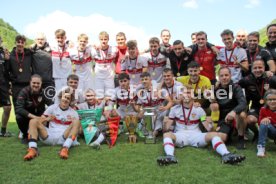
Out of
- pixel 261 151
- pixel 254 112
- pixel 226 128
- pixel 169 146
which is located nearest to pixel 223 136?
pixel 226 128

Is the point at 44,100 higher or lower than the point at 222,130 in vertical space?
higher

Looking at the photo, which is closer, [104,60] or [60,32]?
[60,32]

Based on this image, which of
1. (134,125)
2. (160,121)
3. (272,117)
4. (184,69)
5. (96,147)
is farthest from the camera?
(184,69)

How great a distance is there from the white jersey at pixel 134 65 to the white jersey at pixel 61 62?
51.3 inches

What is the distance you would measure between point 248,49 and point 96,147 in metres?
3.78

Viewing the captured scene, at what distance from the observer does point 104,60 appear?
772cm

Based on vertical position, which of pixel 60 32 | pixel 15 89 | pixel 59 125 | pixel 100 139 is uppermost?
pixel 60 32

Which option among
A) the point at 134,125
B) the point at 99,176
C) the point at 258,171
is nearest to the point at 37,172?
the point at 99,176

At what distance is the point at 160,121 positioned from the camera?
6.71 meters

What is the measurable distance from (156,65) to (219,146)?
3.01 metres

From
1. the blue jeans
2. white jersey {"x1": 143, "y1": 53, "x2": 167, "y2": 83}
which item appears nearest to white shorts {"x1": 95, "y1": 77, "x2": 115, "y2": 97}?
white jersey {"x1": 143, "y1": 53, "x2": 167, "y2": 83}

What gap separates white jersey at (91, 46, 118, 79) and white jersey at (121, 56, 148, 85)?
0.43 m

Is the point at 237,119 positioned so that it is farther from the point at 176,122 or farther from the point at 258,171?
the point at 258,171

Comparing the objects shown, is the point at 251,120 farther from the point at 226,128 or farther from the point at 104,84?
the point at 104,84
